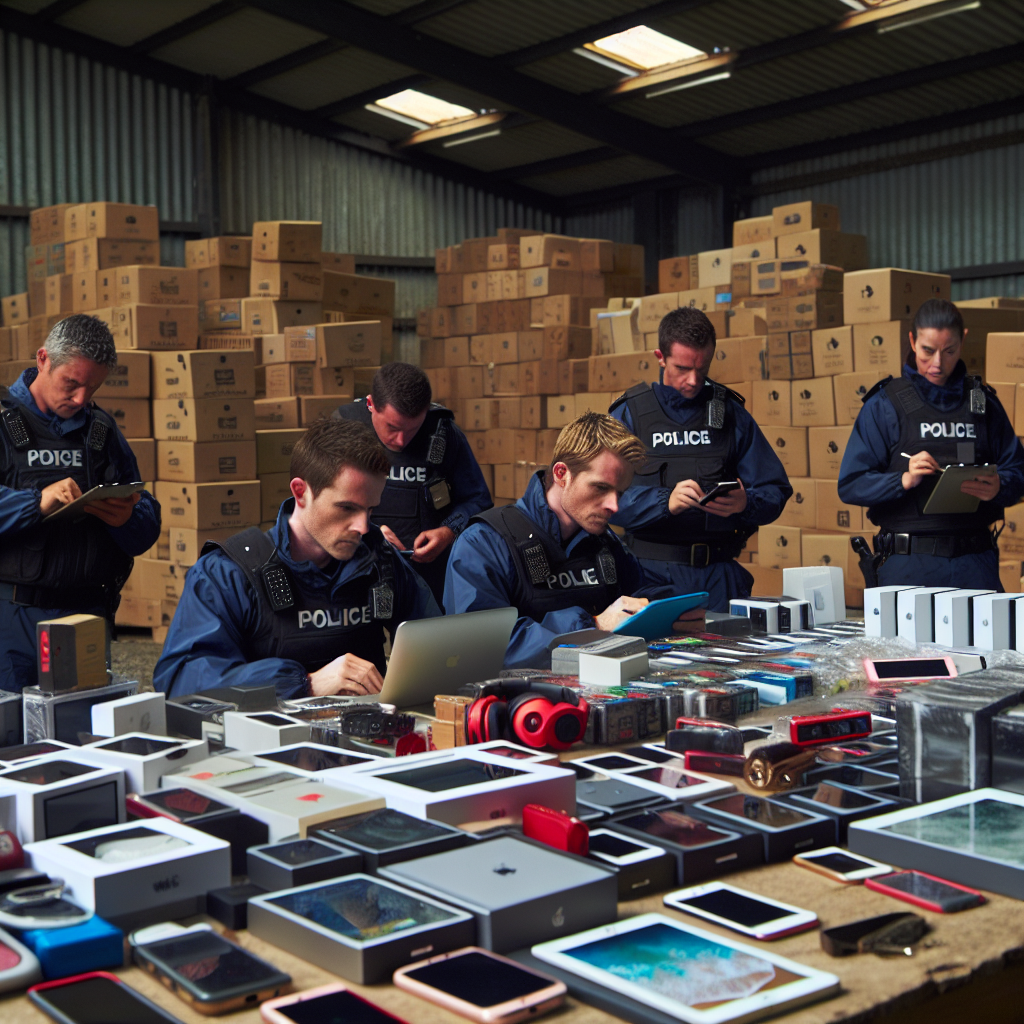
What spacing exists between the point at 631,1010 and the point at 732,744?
2.93 ft

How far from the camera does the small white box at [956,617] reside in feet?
9.93

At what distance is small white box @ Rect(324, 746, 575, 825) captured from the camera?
1.62 m

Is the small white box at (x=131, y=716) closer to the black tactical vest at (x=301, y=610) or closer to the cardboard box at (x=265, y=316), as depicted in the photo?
the black tactical vest at (x=301, y=610)

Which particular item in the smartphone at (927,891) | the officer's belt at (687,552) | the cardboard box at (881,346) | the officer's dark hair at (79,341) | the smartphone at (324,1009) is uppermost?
the cardboard box at (881,346)

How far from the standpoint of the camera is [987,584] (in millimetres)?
4664

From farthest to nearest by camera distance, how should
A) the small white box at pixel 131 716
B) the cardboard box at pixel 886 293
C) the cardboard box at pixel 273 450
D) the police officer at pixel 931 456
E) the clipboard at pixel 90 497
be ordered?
1. the cardboard box at pixel 273 450
2. the cardboard box at pixel 886 293
3. the police officer at pixel 931 456
4. the clipboard at pixel 90 497
5. the small white box at pixel 131 716

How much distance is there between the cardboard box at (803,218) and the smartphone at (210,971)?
26.3 feet

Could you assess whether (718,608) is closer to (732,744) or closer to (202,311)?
(732,744)

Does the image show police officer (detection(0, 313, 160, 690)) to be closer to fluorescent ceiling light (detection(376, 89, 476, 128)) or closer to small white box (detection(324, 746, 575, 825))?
small white box (detection(324, 746, 575, 825))

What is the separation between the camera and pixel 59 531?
3.88m

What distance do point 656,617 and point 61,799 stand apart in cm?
179

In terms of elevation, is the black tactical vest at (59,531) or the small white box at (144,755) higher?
the black tactical vest at (59,531)

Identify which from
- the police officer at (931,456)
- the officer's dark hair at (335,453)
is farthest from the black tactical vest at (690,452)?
the officer's dark hair at (335,453)

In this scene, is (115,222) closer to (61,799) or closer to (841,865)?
(61,799)
